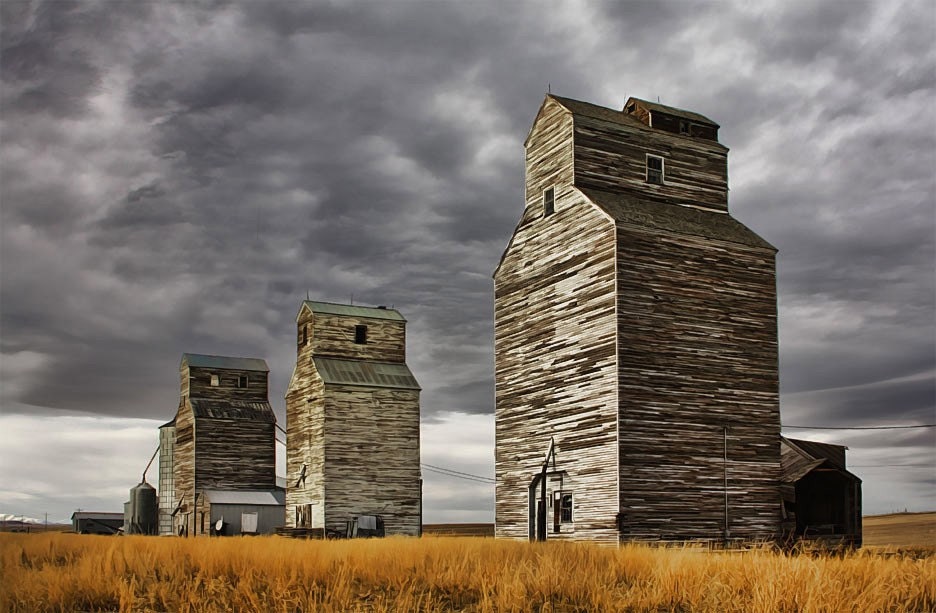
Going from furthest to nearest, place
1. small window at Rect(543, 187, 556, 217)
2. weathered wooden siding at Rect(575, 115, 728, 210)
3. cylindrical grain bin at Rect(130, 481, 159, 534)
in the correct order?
cylindrical grain bin at Rect(130, 481, 159, 534), small window at Rect(543, 187, 556, 217), weathered wooden siding at Rect(575, 115, 728, 210)

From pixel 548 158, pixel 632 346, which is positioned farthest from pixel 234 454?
pixel 632 346

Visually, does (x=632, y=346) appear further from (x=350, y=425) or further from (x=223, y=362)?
(x=223, y=362)

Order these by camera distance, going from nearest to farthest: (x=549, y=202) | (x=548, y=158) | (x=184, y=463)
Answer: (x=549, y=202)
(x=548, y=158)
(x=184, y=463)

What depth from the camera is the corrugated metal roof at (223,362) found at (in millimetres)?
60750

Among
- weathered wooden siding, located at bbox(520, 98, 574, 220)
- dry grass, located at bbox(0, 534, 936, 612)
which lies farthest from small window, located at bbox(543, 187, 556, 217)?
dry grass, located at bbox(0, 534, 936, 612)

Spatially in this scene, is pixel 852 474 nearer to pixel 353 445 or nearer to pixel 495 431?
pixel 495 431

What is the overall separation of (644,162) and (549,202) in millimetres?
3667

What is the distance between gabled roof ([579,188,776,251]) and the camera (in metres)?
31.7

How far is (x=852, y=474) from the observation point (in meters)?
35.1

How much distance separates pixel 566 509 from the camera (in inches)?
1249

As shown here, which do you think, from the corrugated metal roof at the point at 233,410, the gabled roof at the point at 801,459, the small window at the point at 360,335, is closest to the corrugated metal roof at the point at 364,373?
the small window at the point at 360,335

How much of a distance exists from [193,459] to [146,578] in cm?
4453

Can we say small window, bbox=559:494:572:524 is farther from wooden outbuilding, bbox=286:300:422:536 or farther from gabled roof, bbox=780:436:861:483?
wooden outbuilding, bbox=286:300:422:536

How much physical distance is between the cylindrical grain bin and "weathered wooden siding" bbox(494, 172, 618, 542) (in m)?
35.8
